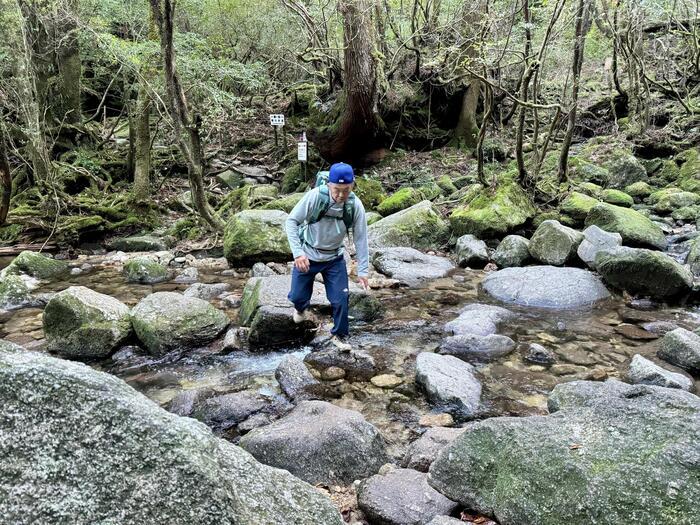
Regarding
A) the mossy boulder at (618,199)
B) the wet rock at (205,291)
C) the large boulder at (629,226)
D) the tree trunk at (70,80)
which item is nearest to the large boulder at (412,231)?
the large boulder at (629,226)

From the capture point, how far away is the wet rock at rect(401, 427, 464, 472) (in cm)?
344

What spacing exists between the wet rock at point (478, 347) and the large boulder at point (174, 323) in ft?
9.23

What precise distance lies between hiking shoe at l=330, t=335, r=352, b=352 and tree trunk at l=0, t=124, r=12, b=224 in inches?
346

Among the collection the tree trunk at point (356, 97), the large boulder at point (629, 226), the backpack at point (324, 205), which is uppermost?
the tree trunk at point (356, 97)

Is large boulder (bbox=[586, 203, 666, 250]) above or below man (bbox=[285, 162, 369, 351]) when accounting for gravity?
below

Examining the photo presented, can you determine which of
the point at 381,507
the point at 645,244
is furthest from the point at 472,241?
the point at 381,507

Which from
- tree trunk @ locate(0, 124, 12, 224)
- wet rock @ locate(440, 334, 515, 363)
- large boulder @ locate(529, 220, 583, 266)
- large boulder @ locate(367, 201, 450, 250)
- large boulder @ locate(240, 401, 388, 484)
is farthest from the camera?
large boulder @ locate(367, 201, 450, 250)

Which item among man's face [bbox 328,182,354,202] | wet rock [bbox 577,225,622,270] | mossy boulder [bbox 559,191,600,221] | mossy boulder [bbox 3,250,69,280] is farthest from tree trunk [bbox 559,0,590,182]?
mossy boulder [bbox 3,250,69,280]

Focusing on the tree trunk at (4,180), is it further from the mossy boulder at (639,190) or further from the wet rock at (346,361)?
the mossy boulder at (639,190)

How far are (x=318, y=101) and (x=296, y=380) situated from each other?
13.1 m

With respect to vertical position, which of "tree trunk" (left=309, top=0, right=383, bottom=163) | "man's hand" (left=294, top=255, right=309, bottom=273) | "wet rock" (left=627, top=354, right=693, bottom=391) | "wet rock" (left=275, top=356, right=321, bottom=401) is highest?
"tree trunk" (left=309, top=0, right=383, bottom=163)

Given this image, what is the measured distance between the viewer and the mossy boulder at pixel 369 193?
13578mm

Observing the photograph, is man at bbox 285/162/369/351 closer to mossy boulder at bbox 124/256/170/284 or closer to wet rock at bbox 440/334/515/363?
wet rock at bbox 440/334/515/363

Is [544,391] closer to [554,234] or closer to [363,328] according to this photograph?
[363,328]
